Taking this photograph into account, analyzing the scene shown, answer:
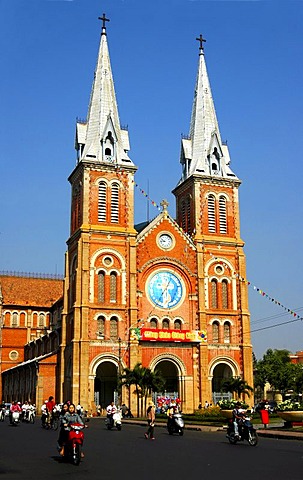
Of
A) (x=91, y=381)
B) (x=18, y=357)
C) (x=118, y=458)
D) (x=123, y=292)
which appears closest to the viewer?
(x=118, y=458)

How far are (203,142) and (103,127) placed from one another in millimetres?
11648

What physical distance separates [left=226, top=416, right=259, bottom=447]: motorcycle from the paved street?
40cm

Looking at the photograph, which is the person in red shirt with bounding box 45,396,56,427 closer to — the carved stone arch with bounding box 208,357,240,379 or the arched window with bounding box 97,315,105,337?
the arched window with bounding box 97,315,105,337

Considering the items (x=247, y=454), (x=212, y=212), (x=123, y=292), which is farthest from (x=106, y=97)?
(x=247, y=454)

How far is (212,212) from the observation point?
67.6 metres

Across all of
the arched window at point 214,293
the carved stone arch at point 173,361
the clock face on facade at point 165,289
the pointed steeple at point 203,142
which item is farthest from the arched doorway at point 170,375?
the pointed steeple at point 203,142

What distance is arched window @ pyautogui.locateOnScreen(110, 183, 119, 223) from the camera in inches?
2504

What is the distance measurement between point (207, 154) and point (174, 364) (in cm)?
2364

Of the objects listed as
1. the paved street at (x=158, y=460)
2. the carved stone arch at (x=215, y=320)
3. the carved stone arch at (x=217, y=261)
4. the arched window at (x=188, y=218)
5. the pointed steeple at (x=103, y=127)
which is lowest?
the paved street at (x=158, y=460)

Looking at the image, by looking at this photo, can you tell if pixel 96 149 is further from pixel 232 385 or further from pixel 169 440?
pixel 169 440

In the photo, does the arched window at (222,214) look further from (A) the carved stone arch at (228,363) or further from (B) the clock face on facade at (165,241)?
(A) the carved stone arch at (228,363)

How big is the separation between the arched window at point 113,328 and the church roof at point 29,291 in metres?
28.4

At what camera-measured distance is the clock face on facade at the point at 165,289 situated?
2466 inches

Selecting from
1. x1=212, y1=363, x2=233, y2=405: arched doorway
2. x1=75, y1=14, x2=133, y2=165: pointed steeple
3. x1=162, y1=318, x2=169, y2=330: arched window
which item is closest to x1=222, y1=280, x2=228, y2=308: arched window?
x1=212, y1=363, x2=233, y2=405: arched doorway
